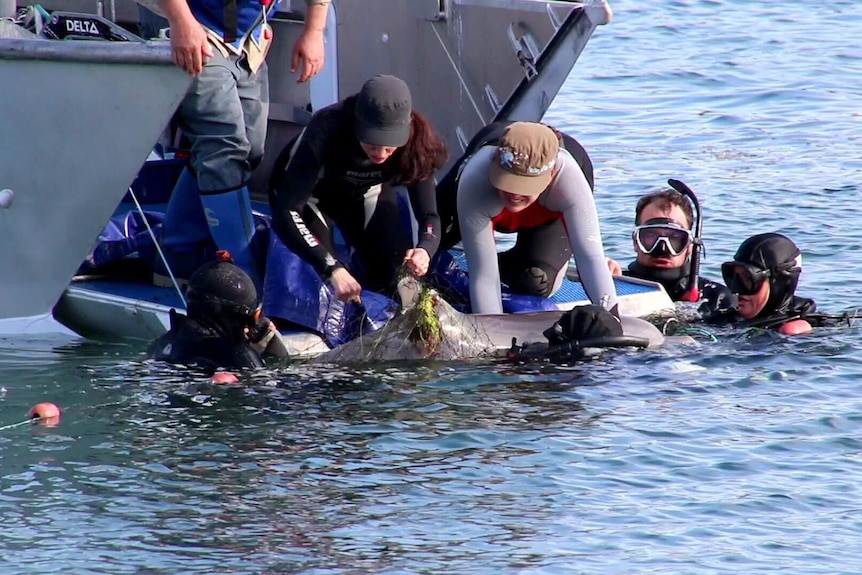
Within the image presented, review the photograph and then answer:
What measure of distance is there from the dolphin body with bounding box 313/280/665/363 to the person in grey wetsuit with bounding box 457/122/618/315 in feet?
0.44

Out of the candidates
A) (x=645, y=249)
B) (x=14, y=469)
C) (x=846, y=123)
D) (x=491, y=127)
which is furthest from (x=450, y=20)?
(x=846, y=123)

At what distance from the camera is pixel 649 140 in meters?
12.8

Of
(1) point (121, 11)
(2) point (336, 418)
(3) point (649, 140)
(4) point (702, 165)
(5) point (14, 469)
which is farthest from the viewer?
(3) point (649, 140)

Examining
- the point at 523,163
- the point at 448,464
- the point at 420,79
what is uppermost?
the point at 420,79

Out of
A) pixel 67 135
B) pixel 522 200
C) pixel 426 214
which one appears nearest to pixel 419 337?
pixel 426 214

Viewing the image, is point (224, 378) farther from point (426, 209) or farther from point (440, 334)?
point (426, 209)

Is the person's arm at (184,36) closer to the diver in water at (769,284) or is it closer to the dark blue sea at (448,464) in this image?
the dark blue sea at (448,464)

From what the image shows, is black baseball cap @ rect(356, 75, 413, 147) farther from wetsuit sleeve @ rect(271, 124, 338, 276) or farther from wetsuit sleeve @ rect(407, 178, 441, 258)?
wetsuit sleeve @ rect(407, 178, 441, 258)

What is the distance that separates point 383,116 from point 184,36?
923mm

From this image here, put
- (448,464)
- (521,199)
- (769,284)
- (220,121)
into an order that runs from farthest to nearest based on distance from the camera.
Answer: (769,284), (220,121), (521,199), (448,464)

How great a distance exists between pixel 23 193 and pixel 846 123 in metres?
8.42

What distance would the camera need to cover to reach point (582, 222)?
6.86 m

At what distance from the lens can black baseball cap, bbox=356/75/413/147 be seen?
6566 millimetres

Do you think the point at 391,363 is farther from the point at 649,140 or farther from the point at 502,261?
the point at 649,140
